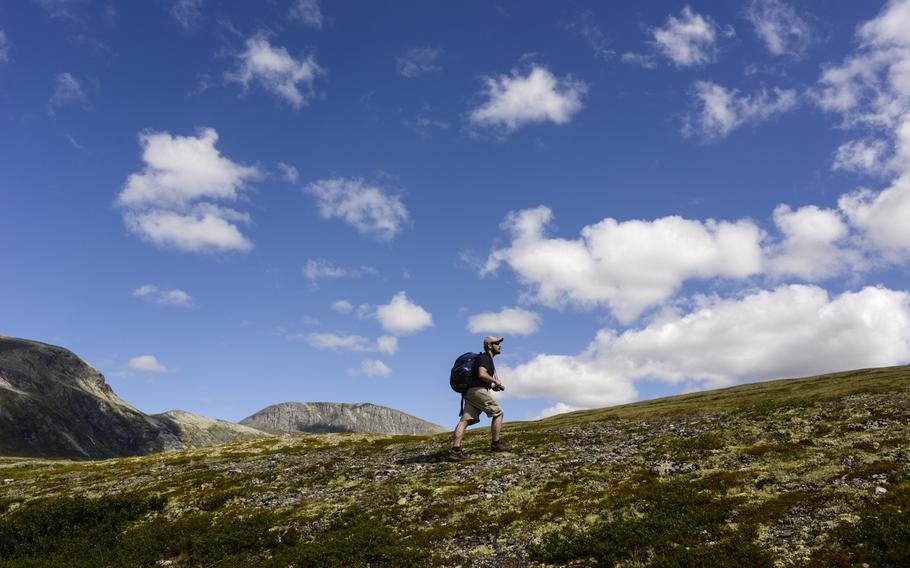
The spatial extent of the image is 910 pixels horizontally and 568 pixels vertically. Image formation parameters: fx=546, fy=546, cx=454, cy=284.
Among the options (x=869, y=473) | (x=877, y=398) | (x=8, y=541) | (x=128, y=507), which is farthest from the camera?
(x=877, y=398)

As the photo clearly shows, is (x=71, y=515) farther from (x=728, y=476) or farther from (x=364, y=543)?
(x=728, y=476)

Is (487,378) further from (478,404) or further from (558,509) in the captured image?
(558,509)

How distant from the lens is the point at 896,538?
1197cm

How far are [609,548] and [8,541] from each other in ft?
81.3

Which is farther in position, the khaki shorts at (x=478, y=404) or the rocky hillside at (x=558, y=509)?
the khaki shorts at (x=478, y=404)

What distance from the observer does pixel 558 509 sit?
58.9 ft

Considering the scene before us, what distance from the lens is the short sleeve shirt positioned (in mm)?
25828

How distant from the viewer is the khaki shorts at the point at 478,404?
2577 centimetres

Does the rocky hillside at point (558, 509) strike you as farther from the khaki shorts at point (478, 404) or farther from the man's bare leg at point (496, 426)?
A: the khaki shorts at point (478, 404)

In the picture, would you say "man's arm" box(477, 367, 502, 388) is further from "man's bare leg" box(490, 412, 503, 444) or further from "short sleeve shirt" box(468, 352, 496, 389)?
"man's bare leg" box(490, 412, 503, 444)

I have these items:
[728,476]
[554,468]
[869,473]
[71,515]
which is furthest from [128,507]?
[869,473]

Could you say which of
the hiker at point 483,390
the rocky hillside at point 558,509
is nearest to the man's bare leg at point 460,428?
the hiker at point 483,390

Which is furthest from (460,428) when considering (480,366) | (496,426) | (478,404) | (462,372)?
(480,366)

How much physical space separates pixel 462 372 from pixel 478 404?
1.68m
